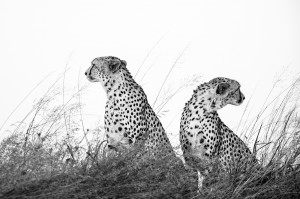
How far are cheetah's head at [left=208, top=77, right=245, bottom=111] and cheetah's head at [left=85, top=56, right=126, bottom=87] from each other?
2.78 feet

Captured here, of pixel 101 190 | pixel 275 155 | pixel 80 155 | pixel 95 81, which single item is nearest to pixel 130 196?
pixel 101 190

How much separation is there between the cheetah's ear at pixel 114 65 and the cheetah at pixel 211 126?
68cm

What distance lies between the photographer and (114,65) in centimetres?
472

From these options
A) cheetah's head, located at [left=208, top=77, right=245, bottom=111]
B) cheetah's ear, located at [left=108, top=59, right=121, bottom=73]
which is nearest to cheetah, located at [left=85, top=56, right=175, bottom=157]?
cheetah's ear, located at [left=108, top=59, right=121, bottom=73]

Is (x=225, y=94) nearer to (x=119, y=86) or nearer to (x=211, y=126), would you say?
(x=211, y=126)

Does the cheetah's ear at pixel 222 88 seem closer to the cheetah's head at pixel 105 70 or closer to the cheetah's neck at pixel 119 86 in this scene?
the cheetah's neck at pixel 119 86

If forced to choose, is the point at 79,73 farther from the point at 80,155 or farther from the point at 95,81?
the point at 80,155

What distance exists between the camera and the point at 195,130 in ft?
14.9

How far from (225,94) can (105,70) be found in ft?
3.46

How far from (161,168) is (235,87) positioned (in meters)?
1.43

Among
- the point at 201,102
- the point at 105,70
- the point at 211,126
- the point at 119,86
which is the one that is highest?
the point at 105,70

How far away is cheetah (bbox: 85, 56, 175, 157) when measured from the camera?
4.52 m

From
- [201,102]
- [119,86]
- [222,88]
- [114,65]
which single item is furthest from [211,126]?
[114,65]

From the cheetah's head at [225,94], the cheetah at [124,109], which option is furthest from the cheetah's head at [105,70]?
the cheetah's head at [225,94]
